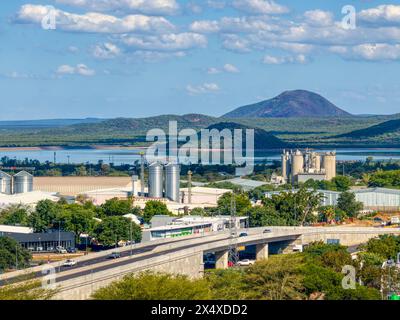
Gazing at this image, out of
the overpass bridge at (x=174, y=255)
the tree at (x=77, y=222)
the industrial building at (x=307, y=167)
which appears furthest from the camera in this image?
the industrial building at (x=307, y=167)

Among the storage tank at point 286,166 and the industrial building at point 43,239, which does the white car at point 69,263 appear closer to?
the industrial building at point 43,239

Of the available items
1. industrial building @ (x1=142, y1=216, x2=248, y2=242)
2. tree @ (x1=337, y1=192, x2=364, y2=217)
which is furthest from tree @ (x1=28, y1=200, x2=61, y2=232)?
tree @ (x1=337, y1=192, x2=364, y2=217)

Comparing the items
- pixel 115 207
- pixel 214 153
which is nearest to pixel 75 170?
pixel 214 153

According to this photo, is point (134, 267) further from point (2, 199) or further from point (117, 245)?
point (2, 199)

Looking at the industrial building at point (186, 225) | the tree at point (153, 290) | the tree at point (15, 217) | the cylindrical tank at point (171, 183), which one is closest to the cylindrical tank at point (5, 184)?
the cylindrical tank at point (171, 183)

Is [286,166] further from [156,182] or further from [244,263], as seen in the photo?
[244,263]
